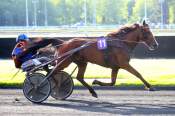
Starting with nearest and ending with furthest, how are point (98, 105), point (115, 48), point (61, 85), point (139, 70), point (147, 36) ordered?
1. point (98, 105)
2. point (115, 48)
3. point (147, 36)
4. point (61, 85)
5. point (139, 70)

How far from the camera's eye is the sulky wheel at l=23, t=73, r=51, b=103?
1307 cm

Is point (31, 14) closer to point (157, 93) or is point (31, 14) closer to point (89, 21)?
point (89, 21)

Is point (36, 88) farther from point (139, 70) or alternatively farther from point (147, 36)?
point (139, 70)

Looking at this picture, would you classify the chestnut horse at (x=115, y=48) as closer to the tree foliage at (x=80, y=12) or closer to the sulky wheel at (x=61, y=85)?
the sulky wheel at (x=61, y=85)

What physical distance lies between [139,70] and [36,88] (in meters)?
10.3

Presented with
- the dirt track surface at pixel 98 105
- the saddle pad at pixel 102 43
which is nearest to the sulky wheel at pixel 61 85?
the dirt track surface at pixel 98 105

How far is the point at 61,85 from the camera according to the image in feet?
44.9

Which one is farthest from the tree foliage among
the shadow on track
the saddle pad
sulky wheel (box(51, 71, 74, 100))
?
the shadow on track

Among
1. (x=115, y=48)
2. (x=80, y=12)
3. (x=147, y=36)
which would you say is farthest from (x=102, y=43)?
(x=80, y=12)

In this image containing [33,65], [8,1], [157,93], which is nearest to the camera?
[33,65]

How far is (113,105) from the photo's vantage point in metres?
12.4

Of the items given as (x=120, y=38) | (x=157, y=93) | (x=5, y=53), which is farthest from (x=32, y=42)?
(x=5, y=53)

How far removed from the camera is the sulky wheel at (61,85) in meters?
13.7

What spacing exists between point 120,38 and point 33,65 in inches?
84.0
